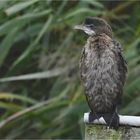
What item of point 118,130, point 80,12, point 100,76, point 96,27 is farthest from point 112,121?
point 80,12

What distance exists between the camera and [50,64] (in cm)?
568

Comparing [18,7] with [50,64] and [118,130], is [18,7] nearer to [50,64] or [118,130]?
[50,64]

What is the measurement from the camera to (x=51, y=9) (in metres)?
5.35

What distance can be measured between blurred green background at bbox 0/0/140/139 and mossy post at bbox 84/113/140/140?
203 cm

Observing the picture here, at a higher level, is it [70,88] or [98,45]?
[98,45]

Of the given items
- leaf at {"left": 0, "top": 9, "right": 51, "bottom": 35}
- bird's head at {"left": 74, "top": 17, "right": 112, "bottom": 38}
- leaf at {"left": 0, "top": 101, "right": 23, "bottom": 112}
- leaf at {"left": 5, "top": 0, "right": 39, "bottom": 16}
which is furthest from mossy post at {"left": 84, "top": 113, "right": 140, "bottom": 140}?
leaf at {"left": 0, "top": 101, "right": 23, "bottom": 112}

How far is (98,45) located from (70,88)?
1977mm

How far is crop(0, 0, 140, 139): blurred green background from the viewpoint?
5348 millimetres

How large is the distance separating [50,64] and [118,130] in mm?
2724

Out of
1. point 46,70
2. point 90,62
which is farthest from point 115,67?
point 46,70

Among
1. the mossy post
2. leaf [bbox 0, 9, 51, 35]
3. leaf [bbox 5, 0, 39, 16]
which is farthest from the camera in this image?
leaf [bbox 0, 9, 51, 35]

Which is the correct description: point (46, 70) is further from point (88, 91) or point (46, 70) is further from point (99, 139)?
point (99, 139)

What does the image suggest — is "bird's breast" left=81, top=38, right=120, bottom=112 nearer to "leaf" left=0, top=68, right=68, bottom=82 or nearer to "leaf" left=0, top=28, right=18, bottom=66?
"leaf" left=0, top=28, right=18, bottom=66

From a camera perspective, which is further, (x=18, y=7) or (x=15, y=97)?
(x=15, y=97)
